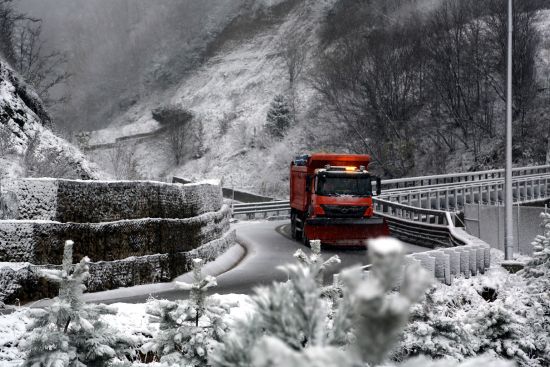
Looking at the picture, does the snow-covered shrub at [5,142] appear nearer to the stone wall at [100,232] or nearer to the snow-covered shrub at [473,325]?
the stone wall at [100,232]

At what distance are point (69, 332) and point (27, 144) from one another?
1524 centimetres

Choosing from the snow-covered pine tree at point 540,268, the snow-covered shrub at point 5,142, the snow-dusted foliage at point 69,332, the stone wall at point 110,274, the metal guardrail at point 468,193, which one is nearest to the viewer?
the snow-dusted foliage at point 69,332

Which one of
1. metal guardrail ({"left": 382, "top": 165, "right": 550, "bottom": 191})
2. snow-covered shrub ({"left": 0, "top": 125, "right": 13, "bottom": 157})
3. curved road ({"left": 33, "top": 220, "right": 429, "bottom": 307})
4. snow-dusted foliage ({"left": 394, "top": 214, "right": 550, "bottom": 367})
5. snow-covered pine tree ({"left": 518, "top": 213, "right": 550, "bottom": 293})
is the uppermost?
snow-covered shrub ({"left": 0, "top": 125, "right": 13, "bottom": 157})

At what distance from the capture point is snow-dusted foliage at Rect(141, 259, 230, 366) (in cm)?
593

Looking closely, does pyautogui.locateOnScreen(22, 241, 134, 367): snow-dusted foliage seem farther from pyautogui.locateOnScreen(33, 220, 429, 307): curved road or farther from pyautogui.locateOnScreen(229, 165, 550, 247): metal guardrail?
pyautogui.locateOnScreen(229, 165, 550, 247): metal guardrail

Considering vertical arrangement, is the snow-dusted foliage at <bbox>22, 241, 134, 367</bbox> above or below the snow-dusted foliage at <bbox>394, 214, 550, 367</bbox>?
above

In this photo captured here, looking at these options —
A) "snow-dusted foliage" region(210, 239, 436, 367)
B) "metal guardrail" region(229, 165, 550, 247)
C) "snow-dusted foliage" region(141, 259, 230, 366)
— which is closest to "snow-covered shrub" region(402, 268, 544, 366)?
"snow-dusted foliage" region(141, 259, 230, 366)

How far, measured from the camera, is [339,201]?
20.0m

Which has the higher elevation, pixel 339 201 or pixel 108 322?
pixel 339 201

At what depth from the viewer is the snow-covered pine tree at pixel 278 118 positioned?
67.4m

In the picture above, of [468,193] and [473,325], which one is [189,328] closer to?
[473,325]

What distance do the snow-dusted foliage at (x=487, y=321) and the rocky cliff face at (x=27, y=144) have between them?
12.3 metres

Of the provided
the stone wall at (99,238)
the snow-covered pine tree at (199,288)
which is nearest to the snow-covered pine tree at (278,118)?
the stone wall at (99,238)

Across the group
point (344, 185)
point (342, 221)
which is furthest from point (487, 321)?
point (344, 185)
